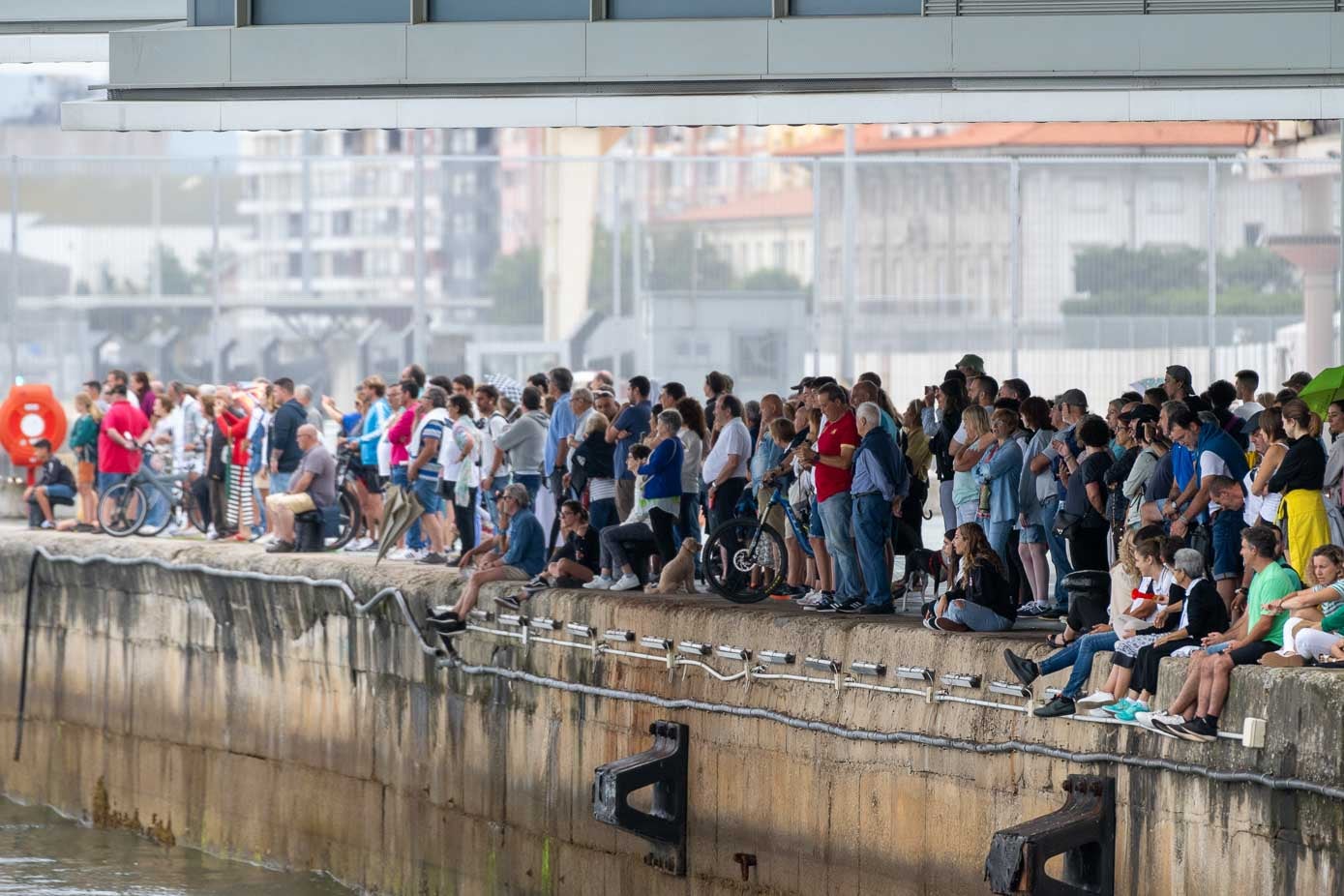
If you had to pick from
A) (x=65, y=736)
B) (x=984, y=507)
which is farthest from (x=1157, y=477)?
(x=65, y=736)

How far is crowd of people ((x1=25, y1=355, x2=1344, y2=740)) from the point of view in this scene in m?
11.6

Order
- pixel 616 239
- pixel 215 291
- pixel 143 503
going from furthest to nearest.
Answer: pixel 616 239 → pixel 215 291 → pixel 143 503

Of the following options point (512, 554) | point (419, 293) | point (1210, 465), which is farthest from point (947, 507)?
point (419, 293)

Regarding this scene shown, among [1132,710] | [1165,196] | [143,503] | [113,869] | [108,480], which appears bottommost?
[113,869]

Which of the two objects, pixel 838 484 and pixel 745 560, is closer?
pixel 838 484

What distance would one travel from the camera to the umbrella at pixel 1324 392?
1377cm

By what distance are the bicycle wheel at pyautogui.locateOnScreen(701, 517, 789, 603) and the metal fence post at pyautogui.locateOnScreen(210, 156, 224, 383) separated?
1119 centimetres

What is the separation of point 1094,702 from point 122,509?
40.8 feet

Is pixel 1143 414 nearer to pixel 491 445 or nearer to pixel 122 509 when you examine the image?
pixel 491 445

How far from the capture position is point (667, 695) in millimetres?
15281

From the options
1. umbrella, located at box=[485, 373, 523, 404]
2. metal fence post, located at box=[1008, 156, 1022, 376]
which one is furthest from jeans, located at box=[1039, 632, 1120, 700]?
metal fence post, located at box=[1008, 156, 1022, 376]

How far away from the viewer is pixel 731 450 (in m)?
15.6

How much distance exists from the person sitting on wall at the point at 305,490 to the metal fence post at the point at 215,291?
553cm

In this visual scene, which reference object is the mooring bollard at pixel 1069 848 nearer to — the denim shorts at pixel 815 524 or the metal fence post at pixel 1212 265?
the denim shorts at pixel 815 524
